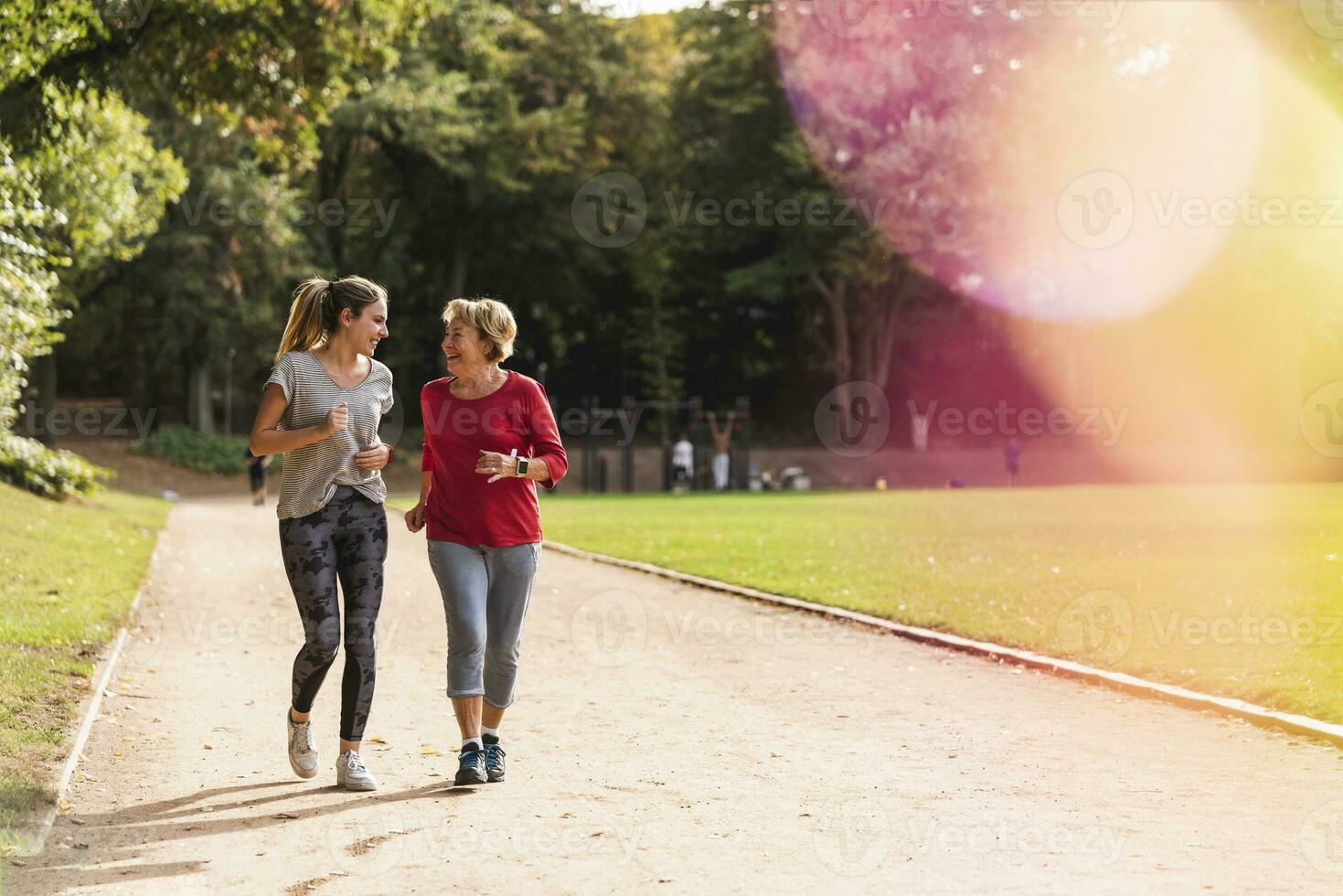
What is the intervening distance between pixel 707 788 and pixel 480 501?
5.03 feet

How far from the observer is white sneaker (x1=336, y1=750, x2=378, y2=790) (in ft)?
20.6

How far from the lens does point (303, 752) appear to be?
6.43 metres

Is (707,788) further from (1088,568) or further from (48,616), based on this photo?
(1088,568)

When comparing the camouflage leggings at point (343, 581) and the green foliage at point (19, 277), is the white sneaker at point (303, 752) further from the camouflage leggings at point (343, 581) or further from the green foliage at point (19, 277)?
the green foliage at point (19, 277)

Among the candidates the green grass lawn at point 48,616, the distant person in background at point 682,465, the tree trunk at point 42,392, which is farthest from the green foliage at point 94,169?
the distant person in background at point 682,465

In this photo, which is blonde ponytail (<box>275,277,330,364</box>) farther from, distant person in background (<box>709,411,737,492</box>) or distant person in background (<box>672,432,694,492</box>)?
distant person in background (<box>709,411,737,492</box>)

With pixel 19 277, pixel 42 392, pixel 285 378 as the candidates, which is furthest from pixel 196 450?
pixel 285 378

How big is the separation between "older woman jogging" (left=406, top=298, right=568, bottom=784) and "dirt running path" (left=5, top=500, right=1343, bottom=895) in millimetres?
474

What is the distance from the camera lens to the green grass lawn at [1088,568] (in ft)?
32.2

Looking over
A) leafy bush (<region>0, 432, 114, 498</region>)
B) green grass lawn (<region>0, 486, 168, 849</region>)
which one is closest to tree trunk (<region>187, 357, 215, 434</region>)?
leafy bush (<region>0, 432, 114, 498</region>)

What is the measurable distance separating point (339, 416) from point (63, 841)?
6.18 ft

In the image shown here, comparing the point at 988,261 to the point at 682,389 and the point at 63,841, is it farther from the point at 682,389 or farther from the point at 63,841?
the point at 63,841

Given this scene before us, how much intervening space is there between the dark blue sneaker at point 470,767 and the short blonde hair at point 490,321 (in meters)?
1.67

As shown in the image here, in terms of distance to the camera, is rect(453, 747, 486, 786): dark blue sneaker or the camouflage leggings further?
rect(453, 747, 486, 786): dark blue sneaker
